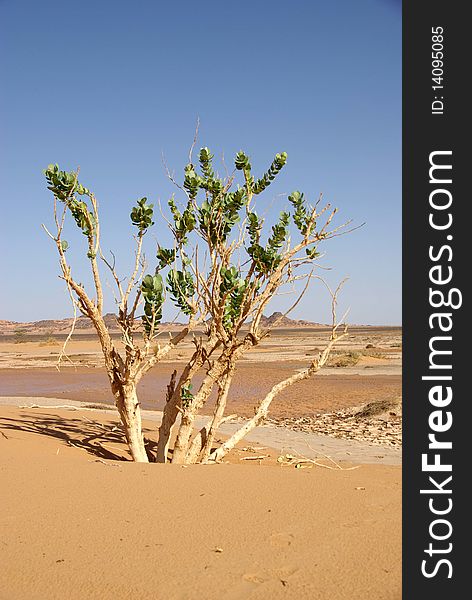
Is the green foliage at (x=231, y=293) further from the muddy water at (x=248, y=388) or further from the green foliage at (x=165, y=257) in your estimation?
the muddy water at (x=248, y=388)

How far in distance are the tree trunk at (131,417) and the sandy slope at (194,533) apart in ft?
4.51

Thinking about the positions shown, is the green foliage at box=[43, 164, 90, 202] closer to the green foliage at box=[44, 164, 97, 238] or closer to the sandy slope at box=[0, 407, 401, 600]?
the green foliage at box=[44, 164, 97, 238]

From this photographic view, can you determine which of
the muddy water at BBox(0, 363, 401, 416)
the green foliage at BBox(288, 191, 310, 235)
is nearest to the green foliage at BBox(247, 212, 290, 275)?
the green foliage at BBox(288, 191, 310, 235)

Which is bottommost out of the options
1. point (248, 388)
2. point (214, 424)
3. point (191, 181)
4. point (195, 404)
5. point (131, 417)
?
point (248, 388)

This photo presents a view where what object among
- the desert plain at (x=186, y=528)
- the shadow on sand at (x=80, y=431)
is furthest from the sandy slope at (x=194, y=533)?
the shadow on sand at (x=80, y=431)

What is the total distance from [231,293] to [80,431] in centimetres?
387

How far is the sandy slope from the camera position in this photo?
354cm

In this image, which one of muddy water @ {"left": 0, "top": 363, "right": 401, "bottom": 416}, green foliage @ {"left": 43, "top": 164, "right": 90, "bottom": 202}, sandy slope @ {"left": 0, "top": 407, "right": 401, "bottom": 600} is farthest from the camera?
muddy water @ {"left": 0, "top": 363, "right": 401, "bottom": 416}

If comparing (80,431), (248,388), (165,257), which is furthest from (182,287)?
(248,388)

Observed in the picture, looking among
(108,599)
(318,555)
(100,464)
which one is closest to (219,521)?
(318,555)

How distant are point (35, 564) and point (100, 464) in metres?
2.54

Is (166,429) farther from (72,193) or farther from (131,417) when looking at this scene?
(72,193)

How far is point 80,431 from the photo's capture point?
10.2 m

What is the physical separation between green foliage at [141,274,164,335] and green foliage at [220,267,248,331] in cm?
77
